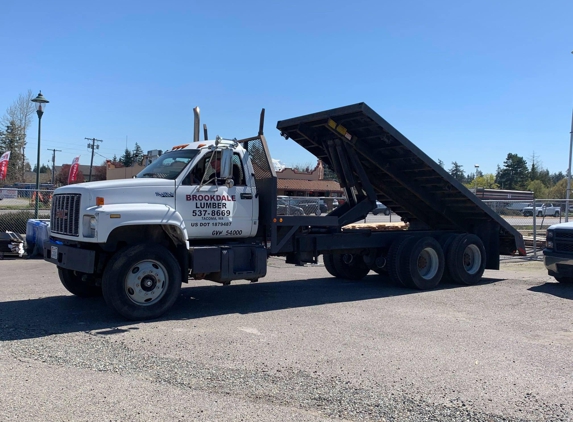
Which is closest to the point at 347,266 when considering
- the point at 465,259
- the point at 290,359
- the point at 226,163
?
the point at 465,259

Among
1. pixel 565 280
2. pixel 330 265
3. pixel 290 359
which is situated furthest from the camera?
pixel 330 265

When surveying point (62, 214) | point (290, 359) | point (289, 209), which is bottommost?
point (290, 359)

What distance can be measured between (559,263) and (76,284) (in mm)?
9193

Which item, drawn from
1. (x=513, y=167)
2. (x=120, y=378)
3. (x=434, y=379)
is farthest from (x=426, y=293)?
(x=513, y=167)

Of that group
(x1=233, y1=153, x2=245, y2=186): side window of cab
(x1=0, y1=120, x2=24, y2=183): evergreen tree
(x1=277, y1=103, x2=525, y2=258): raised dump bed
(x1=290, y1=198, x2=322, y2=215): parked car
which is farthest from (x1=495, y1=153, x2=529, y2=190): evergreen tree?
(x1=233, y1=153, x2=245, y2=186): side window of cab

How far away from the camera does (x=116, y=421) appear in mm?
4145

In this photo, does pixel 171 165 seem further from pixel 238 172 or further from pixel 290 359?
pixel 290 359

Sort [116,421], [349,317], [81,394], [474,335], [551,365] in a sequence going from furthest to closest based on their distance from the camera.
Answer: [349,317] < [474,335] < [551,365] < [81,394] < [116,421]

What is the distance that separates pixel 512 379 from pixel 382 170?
21.1ft

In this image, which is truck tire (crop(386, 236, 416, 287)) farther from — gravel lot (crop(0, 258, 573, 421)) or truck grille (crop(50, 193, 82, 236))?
truck grille (crop(50, 193, 82, 236))

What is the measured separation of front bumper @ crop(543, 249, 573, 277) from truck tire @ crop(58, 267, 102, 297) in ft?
28.9

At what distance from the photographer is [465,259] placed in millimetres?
11812

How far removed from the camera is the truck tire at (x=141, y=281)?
7.41m

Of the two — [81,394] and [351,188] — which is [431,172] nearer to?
[351,188]
